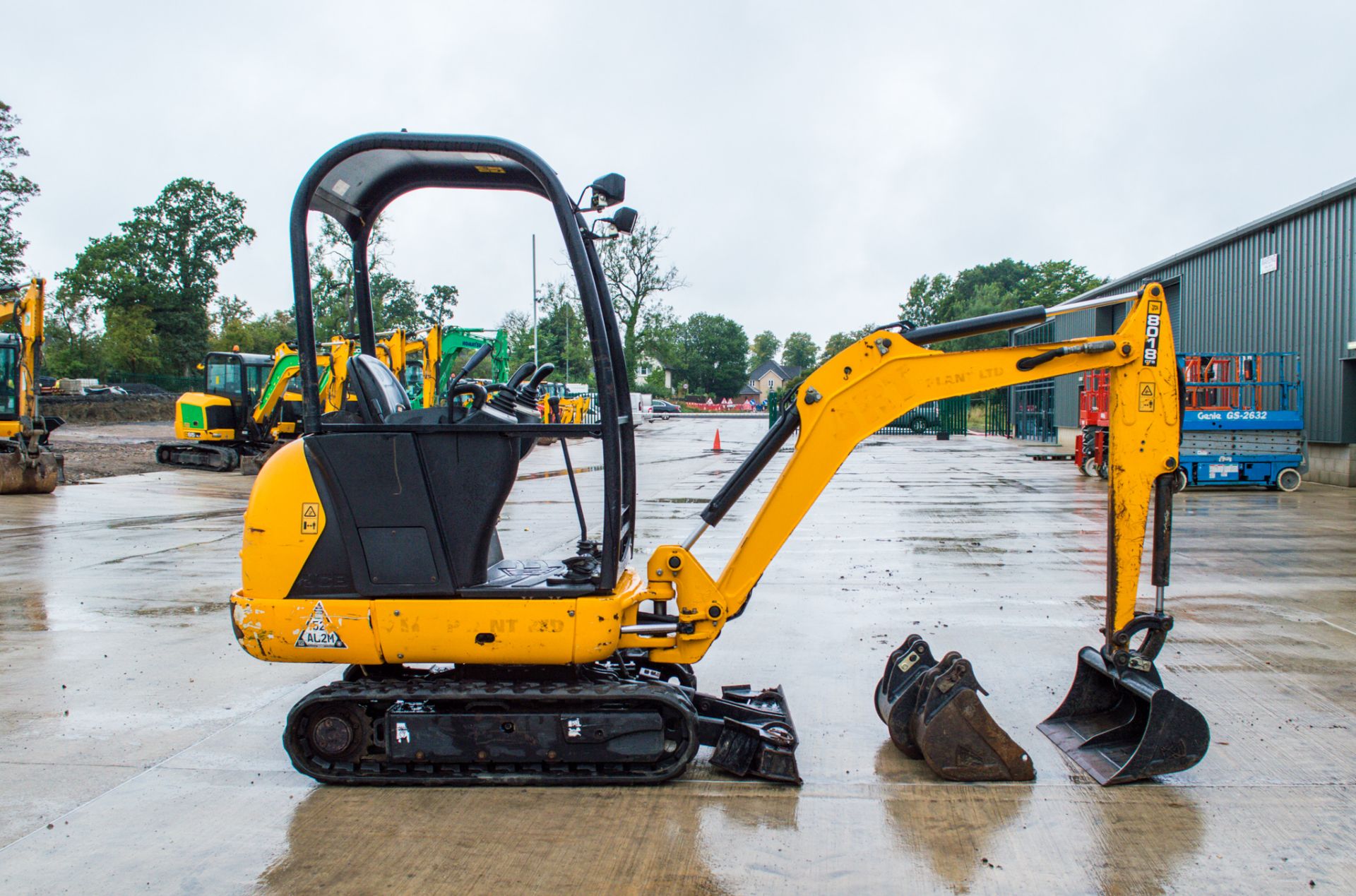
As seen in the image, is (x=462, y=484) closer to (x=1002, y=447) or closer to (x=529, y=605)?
(x=529, y=605)

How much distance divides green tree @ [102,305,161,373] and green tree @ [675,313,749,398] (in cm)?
6246

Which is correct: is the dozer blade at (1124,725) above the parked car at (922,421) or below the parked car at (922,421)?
below

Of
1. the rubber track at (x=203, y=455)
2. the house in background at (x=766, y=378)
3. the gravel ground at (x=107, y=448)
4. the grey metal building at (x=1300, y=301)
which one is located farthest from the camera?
the house in background at (x=766, y=378)

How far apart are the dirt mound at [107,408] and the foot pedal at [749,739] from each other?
47.8 meters

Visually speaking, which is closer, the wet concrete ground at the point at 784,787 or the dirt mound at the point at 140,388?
the wet concrete ground at the point at 784,787

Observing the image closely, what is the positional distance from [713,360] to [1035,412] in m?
84.6

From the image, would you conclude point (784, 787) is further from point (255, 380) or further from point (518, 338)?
point (518, 338)

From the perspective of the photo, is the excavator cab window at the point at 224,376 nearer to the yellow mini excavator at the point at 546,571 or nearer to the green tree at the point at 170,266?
the yellow mini excavator at the point at 546,571

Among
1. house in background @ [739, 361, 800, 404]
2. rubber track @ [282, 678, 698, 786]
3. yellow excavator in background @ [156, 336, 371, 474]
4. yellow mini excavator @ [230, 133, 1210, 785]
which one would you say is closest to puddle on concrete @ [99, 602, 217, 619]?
yellow mini excavator @ [230, 133, 1210, 785]

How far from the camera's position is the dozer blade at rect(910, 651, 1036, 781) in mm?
4035

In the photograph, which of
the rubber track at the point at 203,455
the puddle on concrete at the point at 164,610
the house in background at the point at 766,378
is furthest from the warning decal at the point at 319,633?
the house in background at the point at 766,378

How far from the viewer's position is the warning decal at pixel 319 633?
12.9 feet

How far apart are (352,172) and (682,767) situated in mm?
2976

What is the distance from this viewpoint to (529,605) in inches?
153
